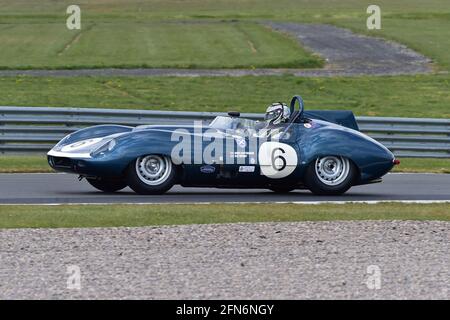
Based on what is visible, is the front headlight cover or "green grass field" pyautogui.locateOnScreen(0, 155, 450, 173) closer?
the front headlight cover

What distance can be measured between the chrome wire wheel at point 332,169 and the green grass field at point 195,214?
2.68 ft

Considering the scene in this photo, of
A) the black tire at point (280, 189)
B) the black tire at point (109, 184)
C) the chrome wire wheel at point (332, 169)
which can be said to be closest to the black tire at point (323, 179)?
the chrome wire wheel at point (332, 169)

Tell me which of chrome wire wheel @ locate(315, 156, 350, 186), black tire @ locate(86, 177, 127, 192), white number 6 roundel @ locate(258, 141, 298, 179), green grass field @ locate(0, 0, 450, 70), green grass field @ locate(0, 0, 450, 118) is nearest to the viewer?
white number 6 roundel @ locate(258, 141, 298, 179)

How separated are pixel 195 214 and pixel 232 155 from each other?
5.49 ft

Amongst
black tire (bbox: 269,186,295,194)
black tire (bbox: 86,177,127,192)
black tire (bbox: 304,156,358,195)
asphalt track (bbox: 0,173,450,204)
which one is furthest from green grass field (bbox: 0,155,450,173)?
black tire (bbox: 304,156,358,195)

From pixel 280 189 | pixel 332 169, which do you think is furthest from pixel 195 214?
pixel 280 189

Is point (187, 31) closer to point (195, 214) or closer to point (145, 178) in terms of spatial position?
point (145, 178)

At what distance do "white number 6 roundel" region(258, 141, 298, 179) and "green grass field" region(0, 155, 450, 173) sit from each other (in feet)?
14.7

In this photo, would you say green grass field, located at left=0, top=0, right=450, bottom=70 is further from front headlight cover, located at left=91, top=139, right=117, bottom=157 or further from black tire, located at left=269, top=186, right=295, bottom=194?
front headlight cover, located at left=91, top=139, right=117, bottom=157

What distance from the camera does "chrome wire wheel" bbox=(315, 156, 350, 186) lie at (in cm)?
1434

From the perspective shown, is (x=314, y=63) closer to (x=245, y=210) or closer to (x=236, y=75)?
(x=236, y=75)
